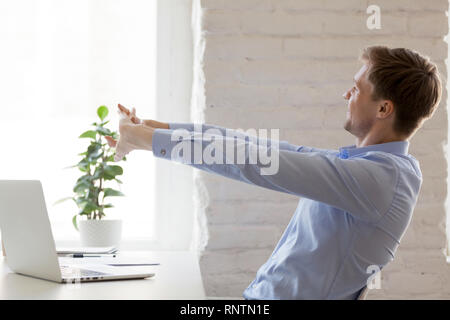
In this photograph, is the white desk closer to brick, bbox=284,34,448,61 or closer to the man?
the man

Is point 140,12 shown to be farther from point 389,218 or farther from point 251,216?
point 389,218

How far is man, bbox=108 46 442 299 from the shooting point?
1369 millimetres

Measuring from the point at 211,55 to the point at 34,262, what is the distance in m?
1.10

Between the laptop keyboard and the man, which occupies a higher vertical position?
the man

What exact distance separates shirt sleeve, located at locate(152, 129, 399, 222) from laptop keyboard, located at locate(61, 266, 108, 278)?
331 mm

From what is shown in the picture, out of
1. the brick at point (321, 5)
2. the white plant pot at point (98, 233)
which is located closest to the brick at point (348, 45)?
the brick at point (321, 5)

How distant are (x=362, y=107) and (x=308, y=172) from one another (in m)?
0.32

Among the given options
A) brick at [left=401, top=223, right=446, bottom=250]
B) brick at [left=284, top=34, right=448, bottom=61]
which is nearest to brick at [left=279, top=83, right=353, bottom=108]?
brick at [left=284, top=34, right=448, bottom=61]

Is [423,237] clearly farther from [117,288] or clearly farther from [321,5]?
[117,288]

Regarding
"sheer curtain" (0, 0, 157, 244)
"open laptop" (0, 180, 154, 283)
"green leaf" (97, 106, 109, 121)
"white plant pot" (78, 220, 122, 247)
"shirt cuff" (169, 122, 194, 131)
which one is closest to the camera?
"open laptop" (0, 180, 154, 283)

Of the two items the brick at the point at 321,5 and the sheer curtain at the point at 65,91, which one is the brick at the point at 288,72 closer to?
the brick at the point at 321,5

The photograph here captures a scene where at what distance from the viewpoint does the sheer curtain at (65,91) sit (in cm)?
270

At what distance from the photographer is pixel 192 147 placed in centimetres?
134
